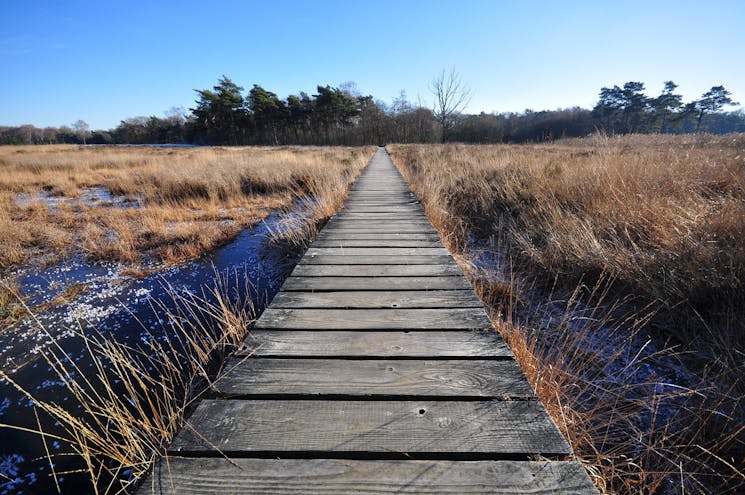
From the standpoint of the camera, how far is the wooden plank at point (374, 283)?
212 centimetres

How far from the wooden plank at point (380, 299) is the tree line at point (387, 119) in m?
32.6

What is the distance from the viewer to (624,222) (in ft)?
11.1

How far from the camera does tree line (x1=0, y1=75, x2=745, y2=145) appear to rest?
123ft

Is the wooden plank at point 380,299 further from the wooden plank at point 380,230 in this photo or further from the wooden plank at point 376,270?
the wooden plank at point 380,230

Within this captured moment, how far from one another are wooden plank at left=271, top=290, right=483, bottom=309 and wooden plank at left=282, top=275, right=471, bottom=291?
7 cm

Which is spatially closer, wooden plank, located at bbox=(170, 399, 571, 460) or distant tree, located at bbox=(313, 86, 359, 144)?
wooden plank, located at bbox=(170, 399, 571, 460)

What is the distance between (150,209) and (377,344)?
779 centimetres

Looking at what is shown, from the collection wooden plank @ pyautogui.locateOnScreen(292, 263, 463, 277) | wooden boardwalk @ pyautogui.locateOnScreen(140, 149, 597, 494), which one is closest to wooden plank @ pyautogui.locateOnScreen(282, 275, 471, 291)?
wooden plank @ pyautogui.locateOnScreen(292, 263, 463, 277)

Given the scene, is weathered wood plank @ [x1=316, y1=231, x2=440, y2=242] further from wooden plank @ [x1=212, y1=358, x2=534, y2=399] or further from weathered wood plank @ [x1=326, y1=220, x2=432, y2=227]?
wooden plank @ [x1=212, y1=358, x2=534, y2=399]

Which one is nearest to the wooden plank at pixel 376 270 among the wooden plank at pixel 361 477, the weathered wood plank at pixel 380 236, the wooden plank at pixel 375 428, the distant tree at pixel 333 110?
the weathered wood plank at pixel 380 236

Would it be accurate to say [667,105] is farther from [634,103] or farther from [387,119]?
[387,119]

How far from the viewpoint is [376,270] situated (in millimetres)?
2445

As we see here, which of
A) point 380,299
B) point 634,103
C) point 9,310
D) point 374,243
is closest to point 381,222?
point 374,243

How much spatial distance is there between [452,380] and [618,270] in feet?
7.71
